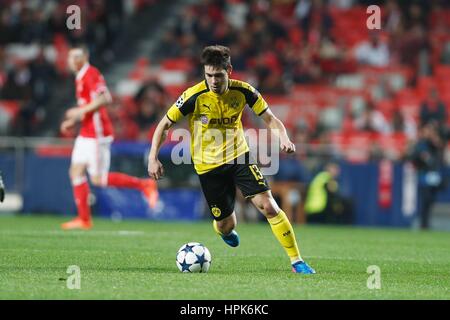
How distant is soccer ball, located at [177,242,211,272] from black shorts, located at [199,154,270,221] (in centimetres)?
65

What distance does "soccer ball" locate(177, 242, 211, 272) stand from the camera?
29.7ft

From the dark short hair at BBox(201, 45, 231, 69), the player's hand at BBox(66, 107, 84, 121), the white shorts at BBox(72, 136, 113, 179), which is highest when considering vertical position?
the dark short hair at BBox(201, 45, 231, 69)

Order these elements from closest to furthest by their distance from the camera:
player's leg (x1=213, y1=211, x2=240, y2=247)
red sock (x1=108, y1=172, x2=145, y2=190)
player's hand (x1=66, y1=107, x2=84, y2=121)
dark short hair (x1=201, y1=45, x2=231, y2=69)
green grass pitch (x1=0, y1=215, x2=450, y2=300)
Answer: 1. green grass pitch (x1=0, y1=215, x2=450, y2=300)
2. dark short hair (x1=201, y1=45, x2=231, y2=69)
3. player's leg (x1=213, y1=211, x2=240, y2=247)
4. player's hand (x1=66, y1=107, x2=84, y2=121)
5. red sock (x1=108, y1=172, x2=145, y2=190)

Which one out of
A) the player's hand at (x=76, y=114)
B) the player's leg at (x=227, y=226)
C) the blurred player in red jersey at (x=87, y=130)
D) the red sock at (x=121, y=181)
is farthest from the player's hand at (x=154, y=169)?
the red sock at (x=121, y=181)

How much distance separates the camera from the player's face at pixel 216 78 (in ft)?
29.6

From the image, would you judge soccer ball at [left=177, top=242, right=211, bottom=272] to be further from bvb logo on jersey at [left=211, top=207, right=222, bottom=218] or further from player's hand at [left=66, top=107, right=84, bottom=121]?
player's hand at [left=66, top=107, right=84, bottom=121]

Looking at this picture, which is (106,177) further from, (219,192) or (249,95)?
(249,95)

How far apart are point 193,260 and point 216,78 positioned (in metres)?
1.55

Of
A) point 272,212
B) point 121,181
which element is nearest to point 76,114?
point 121,181

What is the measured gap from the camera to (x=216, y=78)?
905cm

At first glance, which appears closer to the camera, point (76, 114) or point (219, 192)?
point (219, 192)

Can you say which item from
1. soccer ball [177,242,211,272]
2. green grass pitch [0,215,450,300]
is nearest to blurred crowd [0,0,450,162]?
green grass pitch [0,215,450,300]
